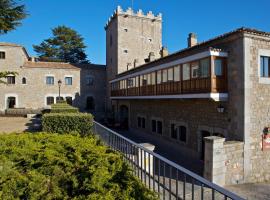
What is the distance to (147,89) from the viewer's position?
54.7 feet

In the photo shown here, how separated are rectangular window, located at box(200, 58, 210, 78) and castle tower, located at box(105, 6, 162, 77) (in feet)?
57.1

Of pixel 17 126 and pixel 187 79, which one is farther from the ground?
pixel 187 79

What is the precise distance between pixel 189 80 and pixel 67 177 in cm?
958

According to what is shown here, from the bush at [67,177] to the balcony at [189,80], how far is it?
25.7ft

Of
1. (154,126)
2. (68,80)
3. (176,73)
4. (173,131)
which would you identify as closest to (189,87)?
(176,73)

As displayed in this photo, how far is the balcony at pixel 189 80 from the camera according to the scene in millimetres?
10320

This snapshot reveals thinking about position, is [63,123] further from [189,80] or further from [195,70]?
[195,70]

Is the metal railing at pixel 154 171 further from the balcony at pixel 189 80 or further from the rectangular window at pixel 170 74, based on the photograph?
the rectangular window at pixel 170 74

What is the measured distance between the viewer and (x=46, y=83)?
102 ft

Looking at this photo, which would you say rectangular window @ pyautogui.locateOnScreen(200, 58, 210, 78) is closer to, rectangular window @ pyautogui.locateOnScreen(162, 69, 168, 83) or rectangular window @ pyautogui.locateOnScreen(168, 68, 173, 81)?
rectangular window @ pyautogui.locateOnScreen(168, 68, 173, 81)

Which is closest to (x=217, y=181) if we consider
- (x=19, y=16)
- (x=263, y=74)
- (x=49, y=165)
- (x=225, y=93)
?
(x=225, y=93)

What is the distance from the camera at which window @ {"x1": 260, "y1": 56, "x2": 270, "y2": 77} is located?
413 inches

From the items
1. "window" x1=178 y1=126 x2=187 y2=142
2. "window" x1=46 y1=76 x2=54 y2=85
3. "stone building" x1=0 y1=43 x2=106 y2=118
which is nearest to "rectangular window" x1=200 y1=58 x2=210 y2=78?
"window" x1=178 y1=126 x2=187 y2=142

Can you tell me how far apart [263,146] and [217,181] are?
329cm
